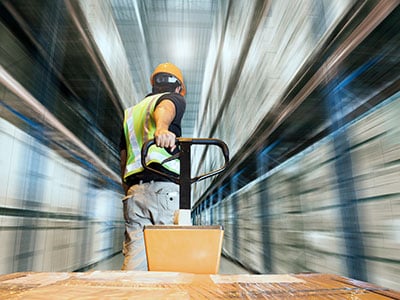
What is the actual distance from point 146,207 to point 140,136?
1.46ft

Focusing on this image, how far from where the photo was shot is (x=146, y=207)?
1.80m

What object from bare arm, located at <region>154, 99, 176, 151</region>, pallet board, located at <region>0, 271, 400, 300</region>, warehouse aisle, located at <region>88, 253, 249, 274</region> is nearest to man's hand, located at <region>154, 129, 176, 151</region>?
bare arm, located at <region>154, 99, 176, 151</region>

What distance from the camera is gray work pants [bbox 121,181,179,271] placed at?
1791 mm

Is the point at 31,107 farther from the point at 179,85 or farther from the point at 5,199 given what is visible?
the point at 179,85

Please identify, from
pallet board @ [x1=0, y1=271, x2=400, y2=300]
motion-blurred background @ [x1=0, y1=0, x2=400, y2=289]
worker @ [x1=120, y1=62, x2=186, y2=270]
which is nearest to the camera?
pallet board @ [x1=0, y1=271, x2=400, y2=300]

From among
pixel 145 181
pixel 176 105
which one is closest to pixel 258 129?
pixel 176 105

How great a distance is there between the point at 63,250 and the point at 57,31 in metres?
1.56

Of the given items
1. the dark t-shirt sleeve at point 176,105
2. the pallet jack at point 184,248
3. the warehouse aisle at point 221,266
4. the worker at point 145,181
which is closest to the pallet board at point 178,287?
the pallet jack at point 184,248

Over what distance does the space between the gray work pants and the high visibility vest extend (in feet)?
0.39

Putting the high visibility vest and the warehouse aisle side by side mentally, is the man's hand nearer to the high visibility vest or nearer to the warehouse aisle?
the high visibility vest

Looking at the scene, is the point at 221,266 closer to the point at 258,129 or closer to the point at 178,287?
the point at 258,129

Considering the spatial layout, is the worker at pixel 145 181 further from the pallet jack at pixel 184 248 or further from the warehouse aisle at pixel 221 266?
the warehouse aisle at pixel 221 266

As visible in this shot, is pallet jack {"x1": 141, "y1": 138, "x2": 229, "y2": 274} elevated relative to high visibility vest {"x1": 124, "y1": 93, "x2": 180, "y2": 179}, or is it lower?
lower

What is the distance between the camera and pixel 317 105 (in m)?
1.35
